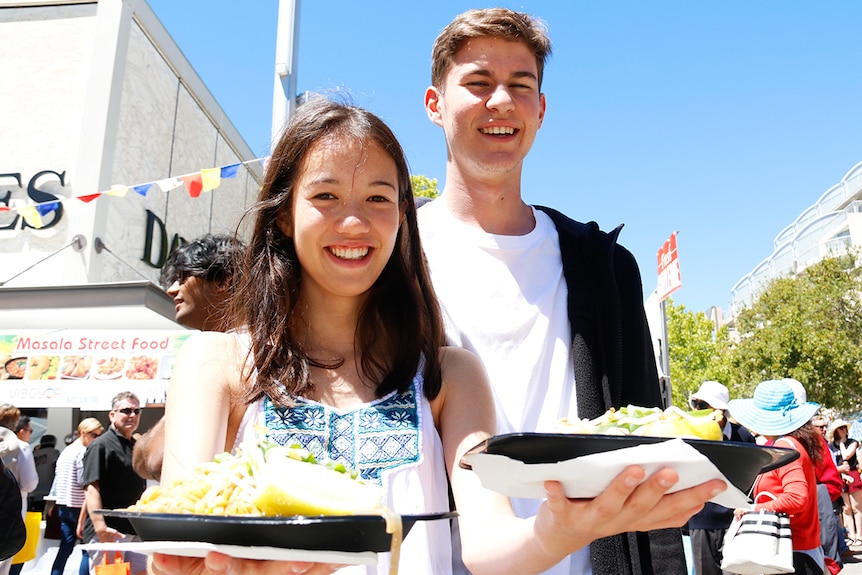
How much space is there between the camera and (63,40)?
13.1m

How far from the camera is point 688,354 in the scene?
41.8 meters

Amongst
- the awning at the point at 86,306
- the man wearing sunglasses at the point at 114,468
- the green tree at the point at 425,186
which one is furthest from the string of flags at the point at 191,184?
the green tree at the point at 425,186

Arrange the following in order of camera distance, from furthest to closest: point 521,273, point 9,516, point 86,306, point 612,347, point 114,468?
point 86,306 → point 114,468 → point 9,516 → point 521,273 → point 612,347

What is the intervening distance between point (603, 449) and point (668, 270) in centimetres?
943

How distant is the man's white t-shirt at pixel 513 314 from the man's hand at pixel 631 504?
33.2 inches

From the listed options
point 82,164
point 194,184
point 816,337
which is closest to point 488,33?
point 194,184

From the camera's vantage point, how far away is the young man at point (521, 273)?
2180 millimetres

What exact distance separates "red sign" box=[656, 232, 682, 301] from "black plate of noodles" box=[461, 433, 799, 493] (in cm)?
870

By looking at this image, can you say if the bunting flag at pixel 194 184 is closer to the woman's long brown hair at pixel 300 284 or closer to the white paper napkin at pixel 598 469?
the woman's long brown hair at pixel 300 284

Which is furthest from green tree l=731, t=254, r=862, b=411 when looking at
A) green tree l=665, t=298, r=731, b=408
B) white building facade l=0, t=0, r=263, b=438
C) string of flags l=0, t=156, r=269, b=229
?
string of flags l=0, t=156, r=269, b=229

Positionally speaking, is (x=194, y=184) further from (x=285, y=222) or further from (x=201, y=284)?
(x=285, y=222)

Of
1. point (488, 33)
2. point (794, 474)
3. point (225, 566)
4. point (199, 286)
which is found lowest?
point (225, 566)

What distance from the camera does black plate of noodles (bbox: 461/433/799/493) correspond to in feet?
3.74

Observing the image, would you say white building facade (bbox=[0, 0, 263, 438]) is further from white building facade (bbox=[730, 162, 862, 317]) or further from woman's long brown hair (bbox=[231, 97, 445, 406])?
white building facade (bbox=[730, 162, 862, 317])
